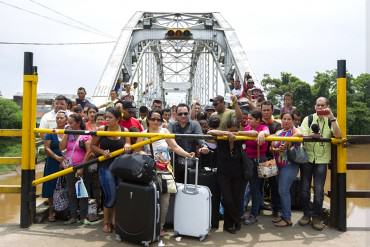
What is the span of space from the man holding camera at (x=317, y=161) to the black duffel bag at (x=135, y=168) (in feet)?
6.02

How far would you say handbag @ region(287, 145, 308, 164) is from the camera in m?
4.34

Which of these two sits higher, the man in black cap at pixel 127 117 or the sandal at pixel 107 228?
the man in black cap at pixel 127 117

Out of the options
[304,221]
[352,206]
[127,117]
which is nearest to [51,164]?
[127,117]

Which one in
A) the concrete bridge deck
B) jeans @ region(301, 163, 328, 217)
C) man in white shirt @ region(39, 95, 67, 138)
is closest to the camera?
the concrete bridge deck

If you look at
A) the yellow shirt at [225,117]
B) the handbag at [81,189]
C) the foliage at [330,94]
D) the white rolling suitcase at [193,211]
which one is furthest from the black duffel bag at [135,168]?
the foliage at [330,94]

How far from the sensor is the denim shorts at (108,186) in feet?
13.9

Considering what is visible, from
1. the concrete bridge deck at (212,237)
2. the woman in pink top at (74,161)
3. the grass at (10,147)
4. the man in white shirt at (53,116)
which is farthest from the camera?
the grass at (10,147)

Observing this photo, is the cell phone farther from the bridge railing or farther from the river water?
the river water

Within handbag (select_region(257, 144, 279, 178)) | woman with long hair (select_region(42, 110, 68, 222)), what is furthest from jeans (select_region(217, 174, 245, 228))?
woman with long hair (select_region(42, 110, 68, 222))

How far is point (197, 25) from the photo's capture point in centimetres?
2567

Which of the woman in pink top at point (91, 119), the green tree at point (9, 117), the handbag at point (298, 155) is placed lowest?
the handbag at point (298, 155)

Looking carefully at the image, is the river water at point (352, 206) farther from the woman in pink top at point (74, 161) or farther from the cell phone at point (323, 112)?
the woman in pink top at point (74, 161)

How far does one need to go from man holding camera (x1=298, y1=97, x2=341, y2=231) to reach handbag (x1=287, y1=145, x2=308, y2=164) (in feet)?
0.36

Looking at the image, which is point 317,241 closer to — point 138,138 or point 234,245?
point 234,245
